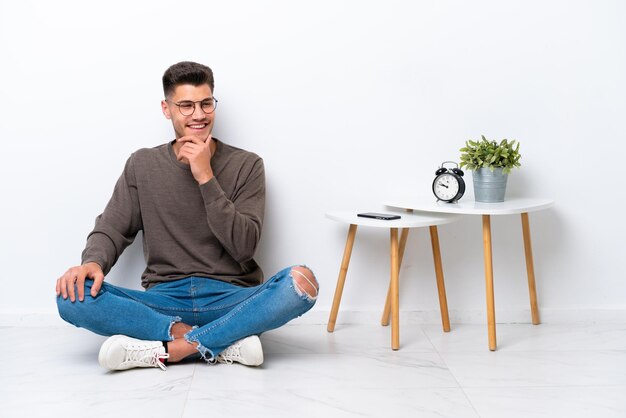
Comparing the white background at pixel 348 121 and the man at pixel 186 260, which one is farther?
the white background at pixel 348 121

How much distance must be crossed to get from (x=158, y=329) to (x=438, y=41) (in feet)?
4.28

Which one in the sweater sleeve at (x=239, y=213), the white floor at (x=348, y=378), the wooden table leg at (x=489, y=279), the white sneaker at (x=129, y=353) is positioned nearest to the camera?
the white floor at (x=348, y=378)

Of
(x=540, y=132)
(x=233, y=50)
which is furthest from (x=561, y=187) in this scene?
(x=233, y=50)

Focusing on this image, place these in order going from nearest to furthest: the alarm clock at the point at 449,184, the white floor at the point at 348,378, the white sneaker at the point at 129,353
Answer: the white floor at the point at 348,378
the white sneaker at the point at 129,353
the alarm clock at the point at 449,184

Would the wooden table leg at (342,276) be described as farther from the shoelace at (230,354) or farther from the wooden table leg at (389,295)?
the shoelace at (230,354)

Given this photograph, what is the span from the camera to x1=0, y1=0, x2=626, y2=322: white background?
2580 millimetres

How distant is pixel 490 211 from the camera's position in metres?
2.32

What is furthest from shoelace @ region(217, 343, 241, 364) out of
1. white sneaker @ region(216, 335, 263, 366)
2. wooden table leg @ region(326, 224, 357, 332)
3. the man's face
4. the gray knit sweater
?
the man's face

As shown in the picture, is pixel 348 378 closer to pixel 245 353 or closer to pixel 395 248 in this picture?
pixel 245 353

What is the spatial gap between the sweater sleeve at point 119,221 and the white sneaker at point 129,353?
0.91 feet

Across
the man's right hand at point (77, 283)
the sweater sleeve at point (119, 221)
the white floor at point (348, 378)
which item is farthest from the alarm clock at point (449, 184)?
the man's right hand at point (77, 283)

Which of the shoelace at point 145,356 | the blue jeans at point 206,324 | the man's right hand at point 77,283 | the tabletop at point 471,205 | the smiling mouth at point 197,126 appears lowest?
the shoelace at point 145,356

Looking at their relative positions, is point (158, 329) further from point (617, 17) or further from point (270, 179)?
point (617, 17)

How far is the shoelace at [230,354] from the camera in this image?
220 centimetres
